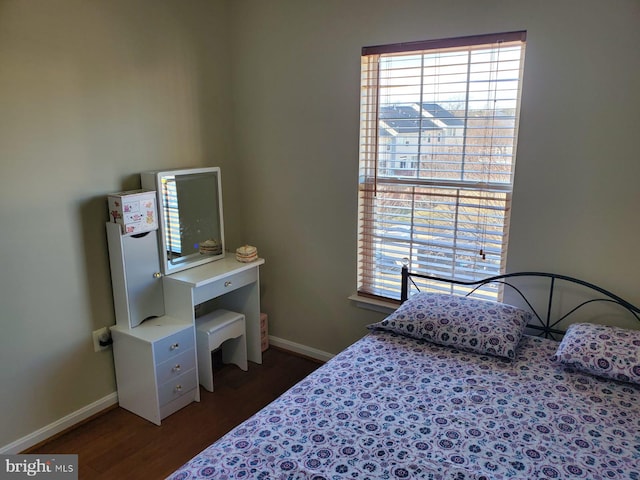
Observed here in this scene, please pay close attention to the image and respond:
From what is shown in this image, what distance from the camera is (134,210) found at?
2.58m

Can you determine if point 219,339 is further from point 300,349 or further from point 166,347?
point 300,349

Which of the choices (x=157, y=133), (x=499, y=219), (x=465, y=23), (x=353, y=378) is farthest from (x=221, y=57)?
(x=353, y=378)

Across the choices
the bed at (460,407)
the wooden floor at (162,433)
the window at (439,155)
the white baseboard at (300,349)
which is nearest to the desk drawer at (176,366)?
the wooden floor at (162,433)

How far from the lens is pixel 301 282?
338cm

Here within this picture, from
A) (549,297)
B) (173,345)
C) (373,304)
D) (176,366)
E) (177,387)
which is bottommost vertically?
(177,387)

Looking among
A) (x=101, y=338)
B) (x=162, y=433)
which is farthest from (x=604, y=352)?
(x=101, y=338)

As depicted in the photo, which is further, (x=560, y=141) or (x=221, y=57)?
(x=221, y=57)

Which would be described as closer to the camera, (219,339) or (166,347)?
(166,347)

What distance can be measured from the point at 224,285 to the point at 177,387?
2.16 ft

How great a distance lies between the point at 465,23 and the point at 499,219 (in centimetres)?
105

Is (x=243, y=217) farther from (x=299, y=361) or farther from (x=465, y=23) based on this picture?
(x=465, y=23)

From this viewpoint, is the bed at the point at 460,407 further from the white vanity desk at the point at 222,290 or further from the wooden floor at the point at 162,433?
the white vanity desk at the point at 222,290

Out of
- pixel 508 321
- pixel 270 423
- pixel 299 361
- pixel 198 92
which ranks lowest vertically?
pixel 299 361

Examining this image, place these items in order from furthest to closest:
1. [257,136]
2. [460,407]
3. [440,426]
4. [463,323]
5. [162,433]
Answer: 1. [257,136]
2. [162,433]
3. [463,323]
4. [460,407]
5. [440,426]
